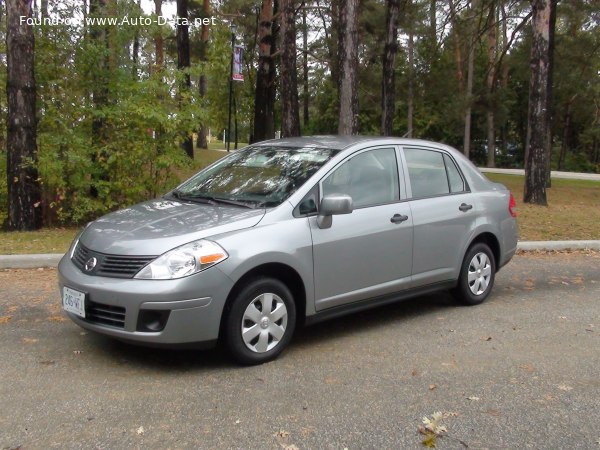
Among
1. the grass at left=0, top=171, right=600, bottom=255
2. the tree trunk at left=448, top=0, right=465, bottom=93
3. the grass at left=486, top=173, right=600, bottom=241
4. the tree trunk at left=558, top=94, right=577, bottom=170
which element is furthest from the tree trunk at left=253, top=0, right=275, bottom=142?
the tree trunk at left=558, top=94, right=577, bottom=170

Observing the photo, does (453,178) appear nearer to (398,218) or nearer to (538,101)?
(398,218)

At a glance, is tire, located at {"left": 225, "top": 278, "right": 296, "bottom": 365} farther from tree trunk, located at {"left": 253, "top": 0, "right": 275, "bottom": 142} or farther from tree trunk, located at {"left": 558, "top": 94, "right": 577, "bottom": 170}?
tree trunk, located at {"left": 558, "top": 94, "right": 577, "bottom": 170}

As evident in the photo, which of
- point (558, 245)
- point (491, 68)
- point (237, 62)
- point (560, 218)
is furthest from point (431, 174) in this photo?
point (237, 62)

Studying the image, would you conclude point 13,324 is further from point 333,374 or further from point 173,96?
point 173,96

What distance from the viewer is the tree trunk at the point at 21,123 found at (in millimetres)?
9711

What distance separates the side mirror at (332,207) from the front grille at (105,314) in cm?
163

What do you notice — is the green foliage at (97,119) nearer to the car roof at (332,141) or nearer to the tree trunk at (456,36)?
the car roof at (332,141)

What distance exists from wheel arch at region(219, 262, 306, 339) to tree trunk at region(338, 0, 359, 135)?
25.7 feet

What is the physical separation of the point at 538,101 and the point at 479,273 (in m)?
9.38

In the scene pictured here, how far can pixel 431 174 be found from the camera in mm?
6301

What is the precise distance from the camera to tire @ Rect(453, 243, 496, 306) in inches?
257

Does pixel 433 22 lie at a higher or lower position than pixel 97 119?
higher

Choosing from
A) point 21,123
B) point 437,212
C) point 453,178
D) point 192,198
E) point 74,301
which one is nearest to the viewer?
point 74,301

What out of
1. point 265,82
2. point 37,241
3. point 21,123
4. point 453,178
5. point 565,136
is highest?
point 265,82
